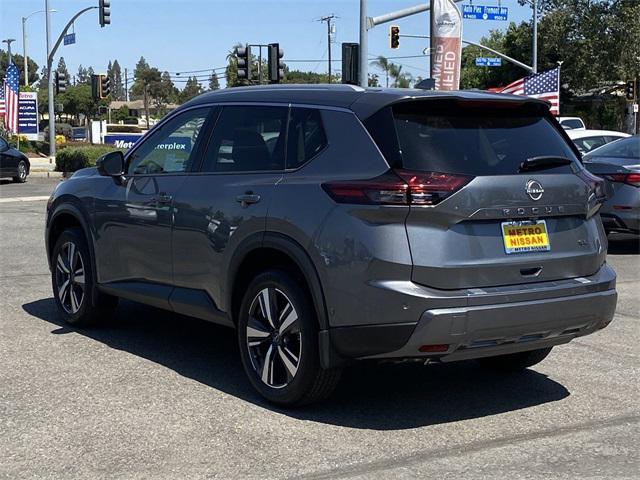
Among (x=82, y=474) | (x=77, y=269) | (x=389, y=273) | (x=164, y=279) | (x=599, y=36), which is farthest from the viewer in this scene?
(x=599, y=36)

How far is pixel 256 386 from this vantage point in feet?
18.1

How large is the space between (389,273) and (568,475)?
1288 mm

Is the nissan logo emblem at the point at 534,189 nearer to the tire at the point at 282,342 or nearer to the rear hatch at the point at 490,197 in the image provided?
the rear hatch at the point at 490,197

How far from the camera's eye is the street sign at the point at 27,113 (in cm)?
3628

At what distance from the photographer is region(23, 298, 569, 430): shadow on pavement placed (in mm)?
5312

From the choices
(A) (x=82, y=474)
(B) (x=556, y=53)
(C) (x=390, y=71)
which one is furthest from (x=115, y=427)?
(C) (x=390, y=71)

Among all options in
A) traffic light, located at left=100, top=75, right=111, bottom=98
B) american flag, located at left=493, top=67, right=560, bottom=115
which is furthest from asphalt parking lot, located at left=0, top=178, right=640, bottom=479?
traffic light, located at left=100, top=75, right=111, bottom=98

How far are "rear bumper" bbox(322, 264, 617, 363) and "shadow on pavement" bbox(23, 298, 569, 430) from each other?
498mm

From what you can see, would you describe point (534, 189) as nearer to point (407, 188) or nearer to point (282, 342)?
point (407, 188)

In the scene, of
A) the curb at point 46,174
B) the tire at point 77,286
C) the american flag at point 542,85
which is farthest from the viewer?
the curb at point 46,174

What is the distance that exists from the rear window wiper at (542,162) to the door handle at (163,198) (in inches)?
92.8

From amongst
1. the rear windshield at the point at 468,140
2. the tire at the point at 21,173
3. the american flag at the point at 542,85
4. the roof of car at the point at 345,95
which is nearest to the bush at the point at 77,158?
the tire at the point at 21,173

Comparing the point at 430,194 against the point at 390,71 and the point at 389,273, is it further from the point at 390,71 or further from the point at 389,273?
the point at 390,71

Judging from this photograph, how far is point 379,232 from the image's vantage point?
188 inches
